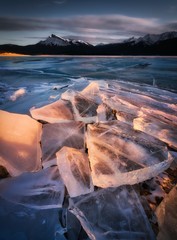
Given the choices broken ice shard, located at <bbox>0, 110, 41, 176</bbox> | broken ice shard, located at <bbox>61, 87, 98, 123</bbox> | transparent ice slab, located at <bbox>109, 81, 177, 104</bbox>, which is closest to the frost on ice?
broken ice shard, located at <bbox>0, 110, 41, 176</bbox>

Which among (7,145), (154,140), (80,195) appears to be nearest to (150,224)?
(80,195)

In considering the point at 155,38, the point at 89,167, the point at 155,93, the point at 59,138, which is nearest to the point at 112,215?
the point at 89,167

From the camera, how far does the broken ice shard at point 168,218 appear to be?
4.23 feet

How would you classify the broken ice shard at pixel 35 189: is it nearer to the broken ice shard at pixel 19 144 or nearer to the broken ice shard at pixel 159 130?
the broken ice shard at pixel 19 144

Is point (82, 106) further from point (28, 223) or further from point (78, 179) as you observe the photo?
point (28, 223)

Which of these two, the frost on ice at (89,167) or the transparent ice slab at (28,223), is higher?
the frost on ice at (89,167)

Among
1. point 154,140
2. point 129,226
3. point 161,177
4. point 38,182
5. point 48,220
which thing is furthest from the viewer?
point 154,140

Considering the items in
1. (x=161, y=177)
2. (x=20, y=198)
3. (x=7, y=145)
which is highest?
(x=7, y=145)

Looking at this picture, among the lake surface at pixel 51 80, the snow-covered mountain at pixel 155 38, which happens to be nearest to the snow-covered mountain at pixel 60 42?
the snow-covered mountain at pixel 155 38

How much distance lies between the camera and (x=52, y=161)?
196cm

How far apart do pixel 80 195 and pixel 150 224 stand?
20.2 inches

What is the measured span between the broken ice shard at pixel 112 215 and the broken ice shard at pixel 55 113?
139 centimetres

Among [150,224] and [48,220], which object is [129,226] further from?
[48,220]

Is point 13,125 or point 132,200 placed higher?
point 13,125
